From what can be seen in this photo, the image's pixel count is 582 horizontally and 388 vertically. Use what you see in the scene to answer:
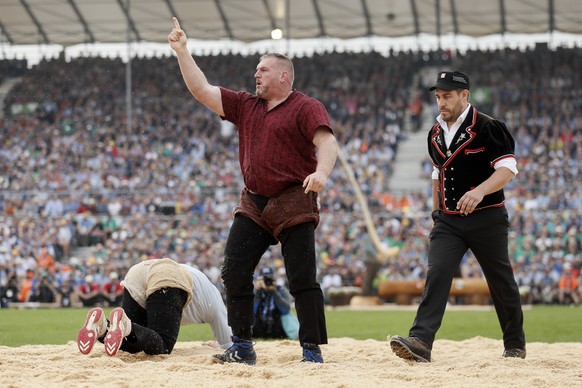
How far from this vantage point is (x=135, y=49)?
1475 inches

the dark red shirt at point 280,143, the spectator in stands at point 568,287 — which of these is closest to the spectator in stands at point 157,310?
the dark red shirt at point 280,143

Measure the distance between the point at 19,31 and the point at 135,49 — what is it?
428 centimetres

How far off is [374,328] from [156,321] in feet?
21.5

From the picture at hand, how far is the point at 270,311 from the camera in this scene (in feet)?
35.7

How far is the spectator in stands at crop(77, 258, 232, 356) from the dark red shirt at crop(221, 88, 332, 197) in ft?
3.53

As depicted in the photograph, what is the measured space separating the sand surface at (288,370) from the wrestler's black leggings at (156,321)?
11cm

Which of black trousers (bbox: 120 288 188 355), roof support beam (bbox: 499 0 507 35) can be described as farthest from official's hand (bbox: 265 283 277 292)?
roof support beam (bbox: 499 0 507 35)

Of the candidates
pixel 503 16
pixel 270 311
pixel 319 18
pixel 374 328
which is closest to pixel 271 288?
pixel 270 311

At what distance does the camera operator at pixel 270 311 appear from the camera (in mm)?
10805

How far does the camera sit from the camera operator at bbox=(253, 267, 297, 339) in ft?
35.4

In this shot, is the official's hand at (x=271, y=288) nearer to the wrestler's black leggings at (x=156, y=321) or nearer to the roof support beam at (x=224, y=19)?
the wrestler's black leggings at (x=156, y=321)

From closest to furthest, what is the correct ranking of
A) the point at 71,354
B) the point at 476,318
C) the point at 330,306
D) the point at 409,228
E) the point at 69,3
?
the point at 71,354, the point at 476,318, the point at 330,306, the point at 409,228, the point at 69,3

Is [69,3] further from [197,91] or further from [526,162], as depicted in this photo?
[197,91]

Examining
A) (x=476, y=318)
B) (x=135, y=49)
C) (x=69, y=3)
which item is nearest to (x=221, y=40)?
(x=135, y=49)
